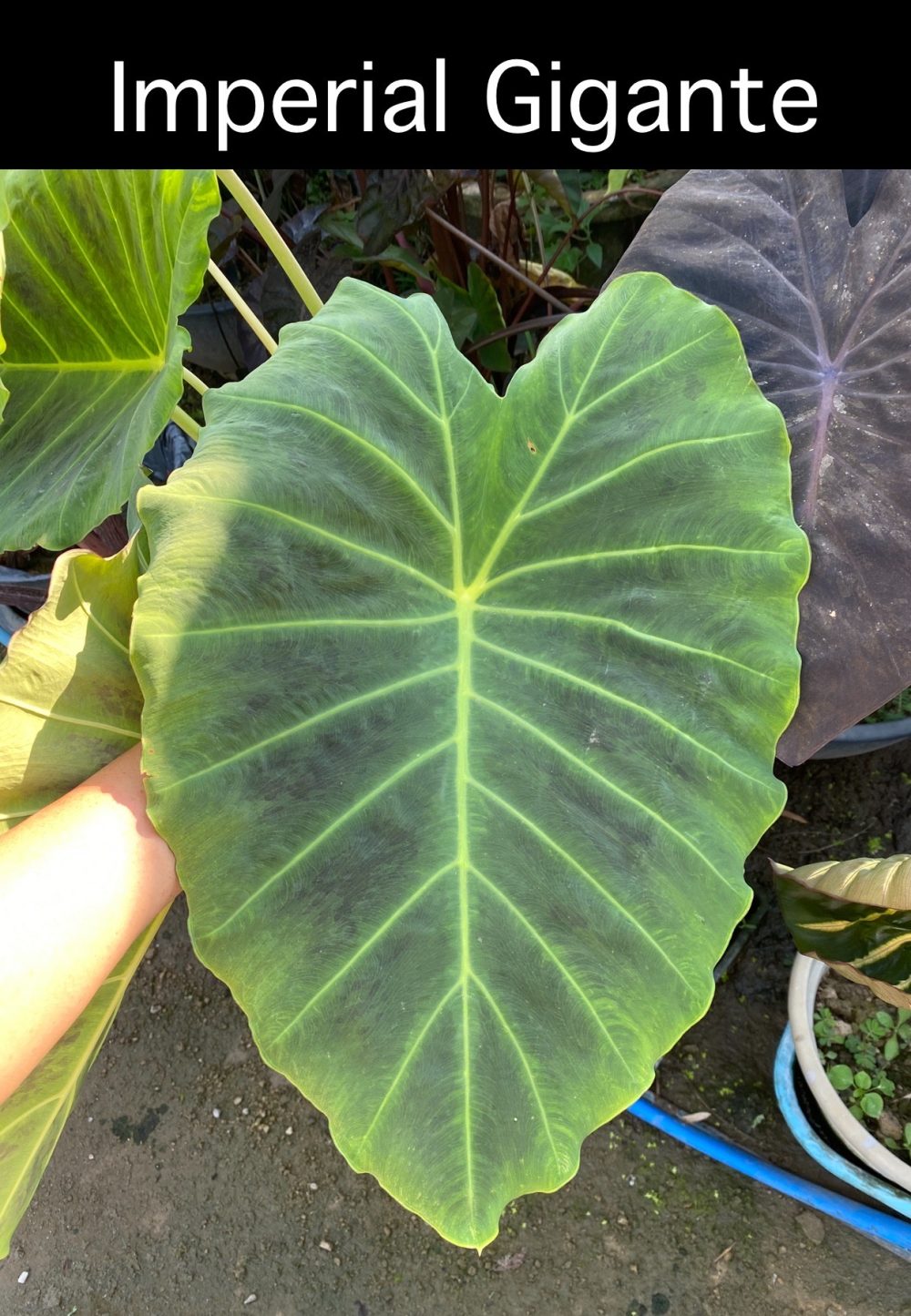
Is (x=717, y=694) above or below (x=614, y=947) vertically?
above

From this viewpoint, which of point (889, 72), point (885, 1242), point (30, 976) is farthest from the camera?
point (885, 1242)

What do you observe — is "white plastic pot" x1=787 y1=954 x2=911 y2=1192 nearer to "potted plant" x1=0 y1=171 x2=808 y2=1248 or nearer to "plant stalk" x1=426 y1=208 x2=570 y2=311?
"potted plant" x1=0 y1=171 x2=808 y2=1248

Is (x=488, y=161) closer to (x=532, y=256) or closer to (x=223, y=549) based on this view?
(x=532, y=256)

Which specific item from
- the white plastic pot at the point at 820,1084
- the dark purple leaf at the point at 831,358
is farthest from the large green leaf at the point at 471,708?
the white plastic pot at the point at 820,1084

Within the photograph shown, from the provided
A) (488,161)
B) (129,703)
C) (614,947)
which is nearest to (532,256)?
(488,161)

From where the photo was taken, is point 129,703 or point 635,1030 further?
point 129,703

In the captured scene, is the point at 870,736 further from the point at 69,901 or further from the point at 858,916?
the point at 69,901

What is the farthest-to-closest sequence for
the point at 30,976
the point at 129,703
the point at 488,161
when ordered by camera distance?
1. the point at 488,161
2. the point at 129,703
3. the point at 30,976

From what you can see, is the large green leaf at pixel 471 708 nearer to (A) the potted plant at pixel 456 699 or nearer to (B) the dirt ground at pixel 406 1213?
(A) the potted plant at pixel 456 699
